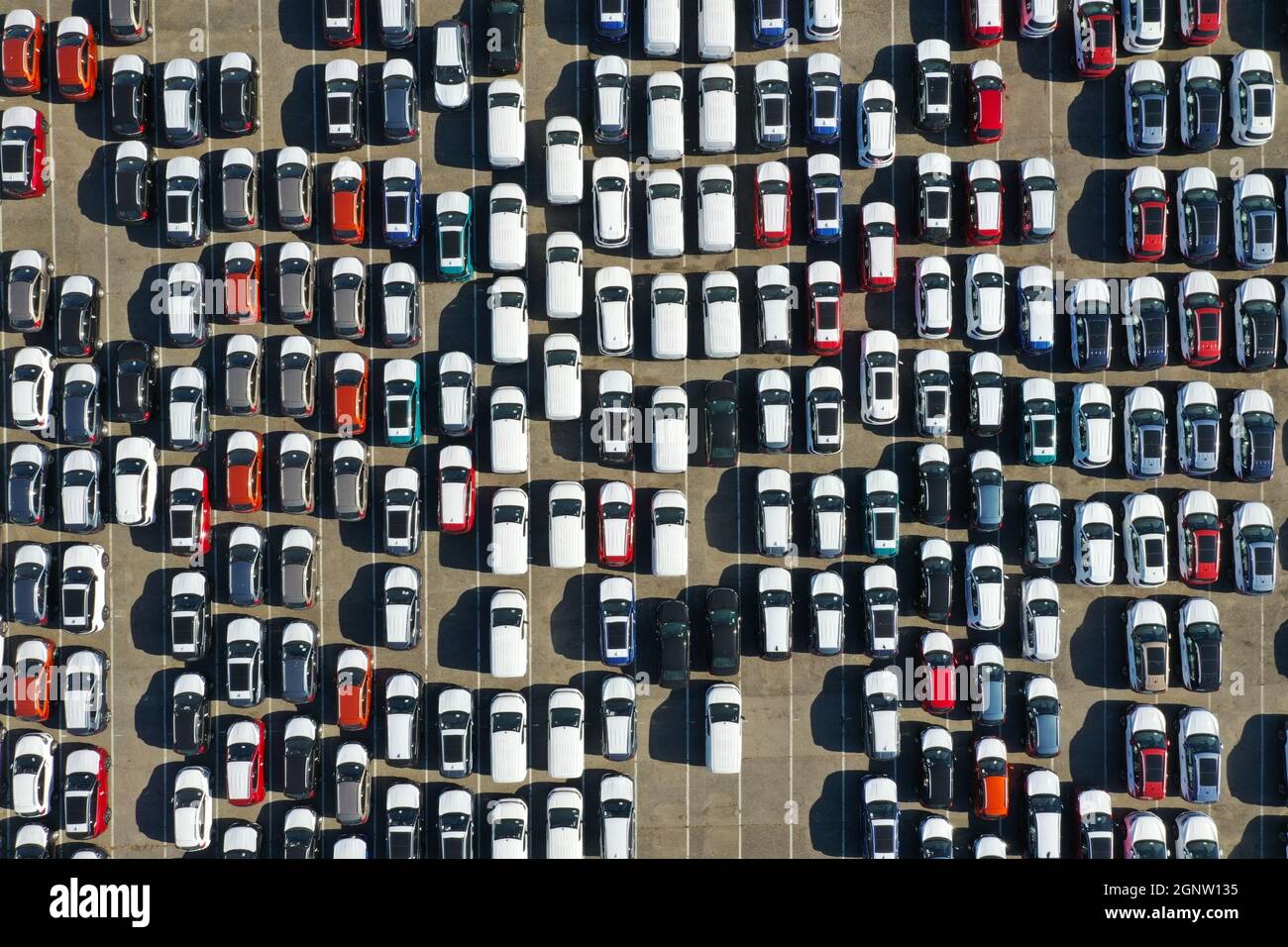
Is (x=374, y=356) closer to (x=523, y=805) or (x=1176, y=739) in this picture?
(x=523, y=805)

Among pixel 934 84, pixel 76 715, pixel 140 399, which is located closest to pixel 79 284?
pixel 140 399

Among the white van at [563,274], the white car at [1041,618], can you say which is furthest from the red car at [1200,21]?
the white van at [563,274]

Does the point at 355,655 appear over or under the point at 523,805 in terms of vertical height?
over

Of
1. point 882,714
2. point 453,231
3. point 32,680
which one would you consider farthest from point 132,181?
point 882,714

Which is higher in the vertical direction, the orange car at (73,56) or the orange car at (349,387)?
the orange car at (73,56)

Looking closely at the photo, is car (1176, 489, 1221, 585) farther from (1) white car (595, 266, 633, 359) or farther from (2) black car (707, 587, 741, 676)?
(1) white car (595, 266, 633, 359)

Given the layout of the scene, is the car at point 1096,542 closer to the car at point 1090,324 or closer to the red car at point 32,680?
the car at point 1090,324
